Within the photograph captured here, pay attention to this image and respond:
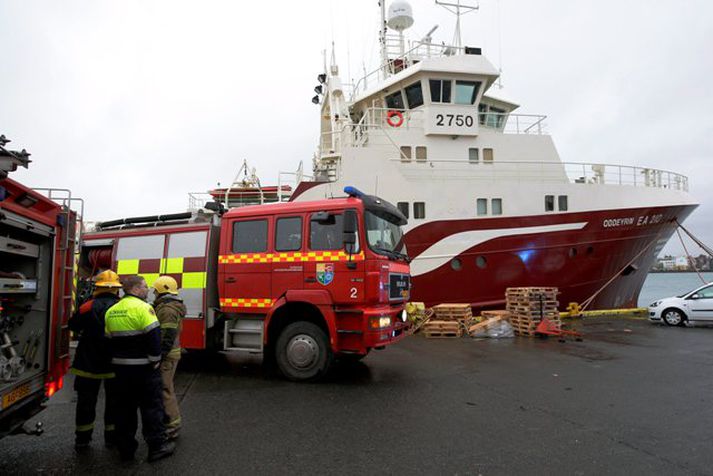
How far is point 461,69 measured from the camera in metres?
12.9

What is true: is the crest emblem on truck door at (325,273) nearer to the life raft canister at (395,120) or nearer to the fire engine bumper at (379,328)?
the fire engine bumper at (379,328)

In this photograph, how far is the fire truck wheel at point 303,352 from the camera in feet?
19.5

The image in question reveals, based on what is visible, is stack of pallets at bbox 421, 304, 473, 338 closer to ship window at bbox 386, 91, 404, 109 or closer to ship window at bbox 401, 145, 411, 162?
ship window at bbox 401, 145, 411, 162

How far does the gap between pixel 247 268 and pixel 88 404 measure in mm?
2940

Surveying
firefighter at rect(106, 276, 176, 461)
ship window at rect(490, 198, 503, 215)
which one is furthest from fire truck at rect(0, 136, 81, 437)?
ship window at rect(490, 198, 503, 215)

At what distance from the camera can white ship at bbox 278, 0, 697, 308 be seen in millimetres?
11766

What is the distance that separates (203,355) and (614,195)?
38.3 feet

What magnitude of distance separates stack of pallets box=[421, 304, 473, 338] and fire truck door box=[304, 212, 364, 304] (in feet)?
16.5

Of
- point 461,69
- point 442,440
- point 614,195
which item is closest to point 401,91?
point 461,69

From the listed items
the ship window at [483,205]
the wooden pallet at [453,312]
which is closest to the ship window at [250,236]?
the wooden pallet at [453,312]

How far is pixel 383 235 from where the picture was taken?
6406 mm

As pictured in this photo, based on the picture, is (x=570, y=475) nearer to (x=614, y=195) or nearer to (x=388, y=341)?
(x=388, y=341)

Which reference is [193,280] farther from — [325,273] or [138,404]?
[138,404]

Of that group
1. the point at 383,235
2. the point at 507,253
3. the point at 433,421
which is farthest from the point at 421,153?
the point at 433,421
